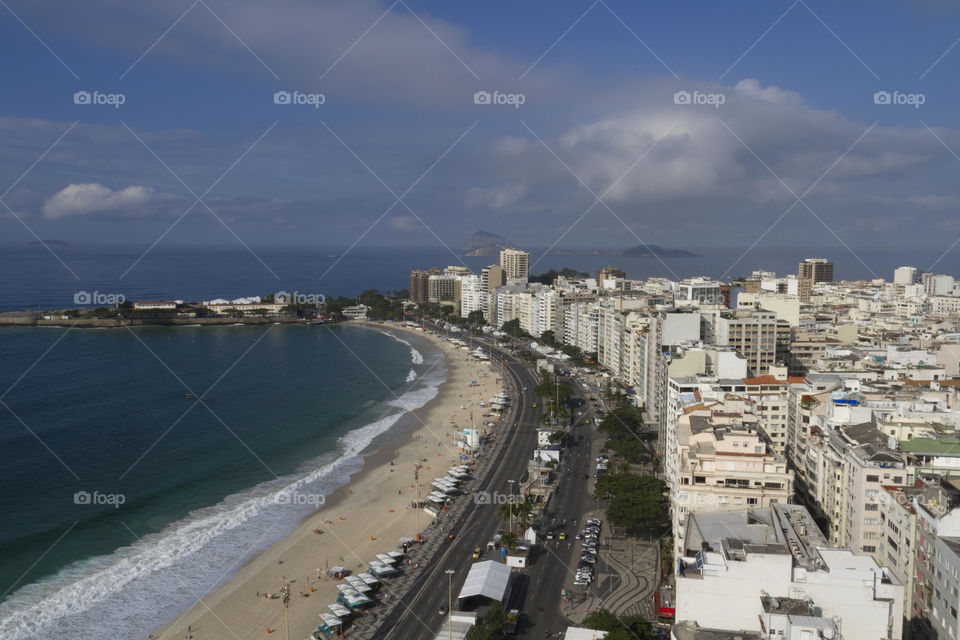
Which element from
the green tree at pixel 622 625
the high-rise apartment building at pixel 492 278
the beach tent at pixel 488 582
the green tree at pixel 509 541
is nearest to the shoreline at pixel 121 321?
the high-rise apartment building at pixel 492 278

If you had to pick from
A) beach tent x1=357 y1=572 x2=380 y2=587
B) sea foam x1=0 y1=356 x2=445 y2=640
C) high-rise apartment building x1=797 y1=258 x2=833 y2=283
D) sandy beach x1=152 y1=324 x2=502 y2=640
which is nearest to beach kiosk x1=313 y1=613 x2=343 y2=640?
sandy beach x1=152 y1=324 x2=502 y2=640

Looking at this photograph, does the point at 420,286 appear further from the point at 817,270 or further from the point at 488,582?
the point at 488,582

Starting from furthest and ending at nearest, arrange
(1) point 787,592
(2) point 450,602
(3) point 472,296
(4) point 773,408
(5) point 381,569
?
(3) point 472,296 → (4) point 773,408 → (5) point 381,569 → (2) point 450,602 → (1) point 787,592

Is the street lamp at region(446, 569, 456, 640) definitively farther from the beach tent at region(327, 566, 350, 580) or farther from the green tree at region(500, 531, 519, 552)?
the beach tent at region(327, 566, 350, 580)
